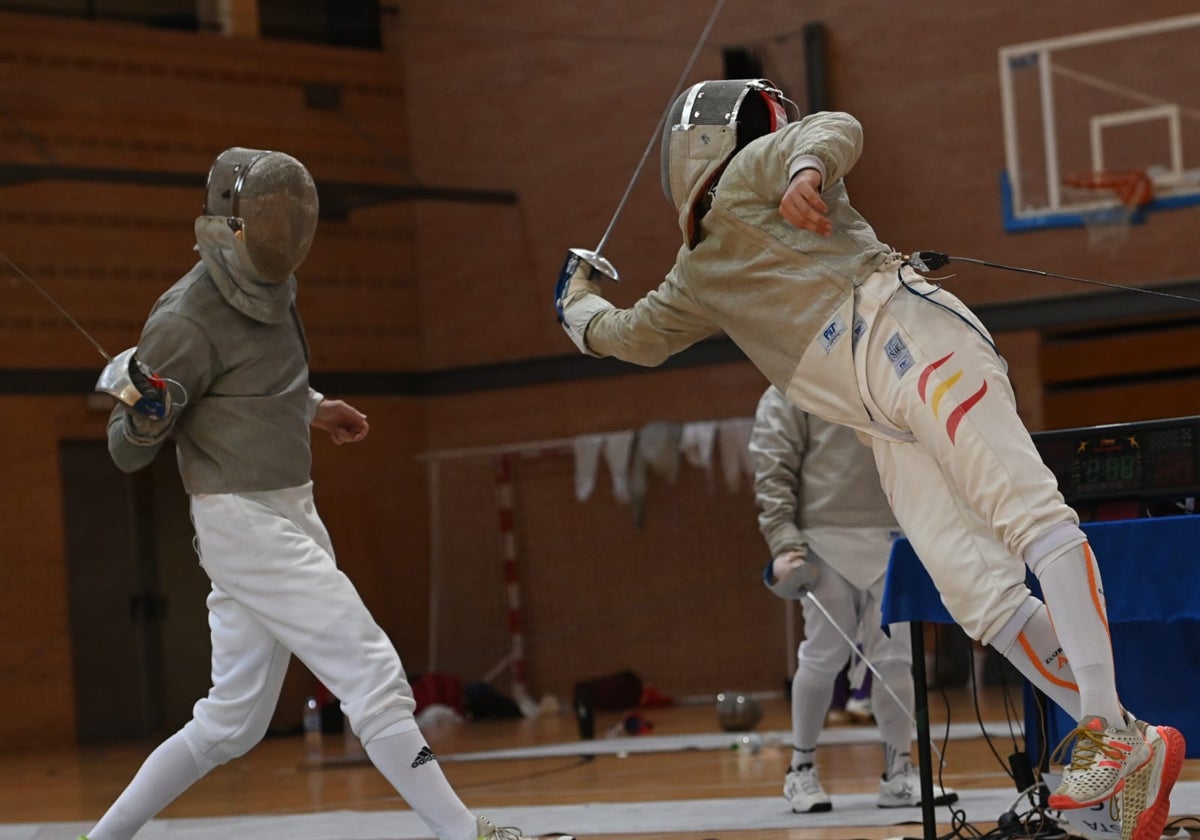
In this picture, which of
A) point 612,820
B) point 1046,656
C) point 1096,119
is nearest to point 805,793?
point 612,820

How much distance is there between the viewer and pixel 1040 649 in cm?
307

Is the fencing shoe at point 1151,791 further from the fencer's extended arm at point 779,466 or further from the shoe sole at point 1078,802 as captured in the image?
the fencer's extended arm at point 779,466

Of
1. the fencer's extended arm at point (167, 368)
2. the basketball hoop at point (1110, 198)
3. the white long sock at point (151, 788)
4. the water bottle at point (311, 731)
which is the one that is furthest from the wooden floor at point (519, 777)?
the basketball hoop at point (1110, 198)

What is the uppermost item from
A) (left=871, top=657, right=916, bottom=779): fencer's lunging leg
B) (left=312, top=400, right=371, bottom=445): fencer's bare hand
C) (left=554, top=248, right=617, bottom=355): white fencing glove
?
(left=554, top=248, right=617, bottom=355): white fencing glove

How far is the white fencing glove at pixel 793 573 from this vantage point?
191 inches

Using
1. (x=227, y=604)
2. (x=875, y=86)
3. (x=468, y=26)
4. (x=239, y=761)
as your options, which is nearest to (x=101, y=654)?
(x=239, y=761)

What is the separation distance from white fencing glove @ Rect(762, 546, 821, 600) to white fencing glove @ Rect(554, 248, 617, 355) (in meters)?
1.42

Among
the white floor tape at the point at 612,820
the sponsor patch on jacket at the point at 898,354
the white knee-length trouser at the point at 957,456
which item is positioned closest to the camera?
the white knee-length trouser at the point at 957,456

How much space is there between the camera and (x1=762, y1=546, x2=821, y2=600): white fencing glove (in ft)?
15.9

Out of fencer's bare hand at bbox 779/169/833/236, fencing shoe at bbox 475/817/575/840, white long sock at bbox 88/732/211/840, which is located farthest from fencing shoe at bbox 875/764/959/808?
fencer's bare hand at bbox 779/169/833/236

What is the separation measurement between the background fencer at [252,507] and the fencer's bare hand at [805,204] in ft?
4.16

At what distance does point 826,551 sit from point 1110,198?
5153 millimetres

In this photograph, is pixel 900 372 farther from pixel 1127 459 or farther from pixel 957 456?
pixel 1127 459

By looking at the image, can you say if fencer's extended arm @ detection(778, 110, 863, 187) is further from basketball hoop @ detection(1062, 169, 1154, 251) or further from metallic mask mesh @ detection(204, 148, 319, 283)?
basketball hoop @ detection(1062, 169, 1154, 251)
